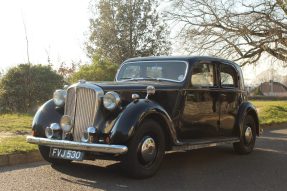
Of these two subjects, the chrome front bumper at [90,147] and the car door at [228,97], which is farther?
the car door at [228,97]

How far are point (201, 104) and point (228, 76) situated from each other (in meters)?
1.51

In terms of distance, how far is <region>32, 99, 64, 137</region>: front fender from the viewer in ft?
22.8

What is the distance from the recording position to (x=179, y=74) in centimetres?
774

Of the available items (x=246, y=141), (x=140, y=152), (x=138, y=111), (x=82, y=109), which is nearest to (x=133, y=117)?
(x=138, y=111)

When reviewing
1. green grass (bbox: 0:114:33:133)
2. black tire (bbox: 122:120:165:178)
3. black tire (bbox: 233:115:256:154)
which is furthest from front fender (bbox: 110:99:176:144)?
green grass (bbox: 0:114:33:133)

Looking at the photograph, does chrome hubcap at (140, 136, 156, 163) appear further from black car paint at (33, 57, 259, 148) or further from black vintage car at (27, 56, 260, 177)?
black car paint at (33, 57, 259, 148)

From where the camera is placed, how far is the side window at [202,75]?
7.83 metres

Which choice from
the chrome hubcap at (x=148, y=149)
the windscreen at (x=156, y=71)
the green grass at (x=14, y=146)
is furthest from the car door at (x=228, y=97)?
the green grass at (x=14, y=146)

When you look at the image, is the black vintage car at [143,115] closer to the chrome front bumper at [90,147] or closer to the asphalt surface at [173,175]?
the chrome front bumper at [90,147]

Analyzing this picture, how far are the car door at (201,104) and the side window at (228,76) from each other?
27 cm

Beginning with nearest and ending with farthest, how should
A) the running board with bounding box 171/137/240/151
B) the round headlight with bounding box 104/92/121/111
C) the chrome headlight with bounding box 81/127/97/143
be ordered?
the chrome headlight with bounding box 81/127/97/143, the round headlight with bounding box 104/92/121/111, the running board with bounding box 171/137/240/151

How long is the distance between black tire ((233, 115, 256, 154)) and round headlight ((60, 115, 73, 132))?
3.92m

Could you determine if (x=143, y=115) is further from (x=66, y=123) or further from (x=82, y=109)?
(x=66, y=123)

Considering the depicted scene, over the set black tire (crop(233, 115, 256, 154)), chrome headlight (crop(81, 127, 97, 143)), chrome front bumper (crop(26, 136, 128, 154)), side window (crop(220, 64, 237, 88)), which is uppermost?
side window (crop(220, 64, 237, 88))
